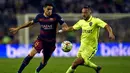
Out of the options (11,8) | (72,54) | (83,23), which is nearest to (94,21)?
(83,23)

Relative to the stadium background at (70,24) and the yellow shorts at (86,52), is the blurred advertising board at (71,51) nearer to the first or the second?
the stadium background at (70,24)

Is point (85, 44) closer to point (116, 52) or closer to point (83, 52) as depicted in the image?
point (83, 52)

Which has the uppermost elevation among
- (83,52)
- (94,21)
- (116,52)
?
(94,21)

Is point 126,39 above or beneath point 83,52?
beneath

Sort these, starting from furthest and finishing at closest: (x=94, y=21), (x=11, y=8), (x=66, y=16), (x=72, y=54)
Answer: (x=11, y=8)
(x=66, y=16)
(x=72, y=54)
(x=94, y=21)

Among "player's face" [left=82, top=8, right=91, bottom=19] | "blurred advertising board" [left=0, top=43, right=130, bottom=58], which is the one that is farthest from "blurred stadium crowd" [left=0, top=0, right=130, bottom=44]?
"player's face" [left=82, top=8, right=91, bottom=19]

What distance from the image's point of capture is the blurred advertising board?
32.7 meters

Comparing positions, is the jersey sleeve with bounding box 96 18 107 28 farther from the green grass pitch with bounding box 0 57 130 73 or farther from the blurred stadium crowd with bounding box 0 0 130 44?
the blurred stadium crowd with bounding box 0 0 130 44

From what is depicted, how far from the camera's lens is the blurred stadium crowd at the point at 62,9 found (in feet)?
115

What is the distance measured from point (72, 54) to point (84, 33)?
17316 mm

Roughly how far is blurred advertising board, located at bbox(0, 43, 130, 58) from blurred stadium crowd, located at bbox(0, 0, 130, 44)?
2.46 ft

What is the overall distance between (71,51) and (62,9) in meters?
6.09

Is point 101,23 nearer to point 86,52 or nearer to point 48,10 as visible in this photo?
point 86,52

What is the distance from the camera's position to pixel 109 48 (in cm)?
3388
